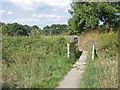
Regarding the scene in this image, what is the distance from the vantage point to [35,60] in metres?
5.91

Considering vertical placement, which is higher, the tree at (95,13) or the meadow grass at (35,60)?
the tree at (95,13)

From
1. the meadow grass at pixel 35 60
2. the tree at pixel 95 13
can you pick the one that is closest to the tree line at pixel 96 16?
the tree at pixel 95 13

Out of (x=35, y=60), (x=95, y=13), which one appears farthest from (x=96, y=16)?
(x=35, y=60)

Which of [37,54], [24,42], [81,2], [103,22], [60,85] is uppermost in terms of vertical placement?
[81,2]

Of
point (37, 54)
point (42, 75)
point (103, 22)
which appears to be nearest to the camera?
point (42, 75)

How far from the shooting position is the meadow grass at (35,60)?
4024 mm

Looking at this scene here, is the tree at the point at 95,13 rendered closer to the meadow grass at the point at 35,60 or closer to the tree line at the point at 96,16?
the tree line at the point at 96,16

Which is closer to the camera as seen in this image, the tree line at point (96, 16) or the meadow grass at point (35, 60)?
the meadow grass at point (35, 60)

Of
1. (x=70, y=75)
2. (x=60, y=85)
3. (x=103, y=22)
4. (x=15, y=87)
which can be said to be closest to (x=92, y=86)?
(x=60, y=85)

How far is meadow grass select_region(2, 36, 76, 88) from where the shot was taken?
158 inches

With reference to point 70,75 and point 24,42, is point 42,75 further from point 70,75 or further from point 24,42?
point 24,42

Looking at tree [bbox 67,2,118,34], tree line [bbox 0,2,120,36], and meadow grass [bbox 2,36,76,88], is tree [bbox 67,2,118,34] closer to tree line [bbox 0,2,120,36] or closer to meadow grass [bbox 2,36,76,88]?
tree line [bbox 0,2,120,36]

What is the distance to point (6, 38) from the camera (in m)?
8.59

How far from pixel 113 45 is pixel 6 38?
6.85 metres
